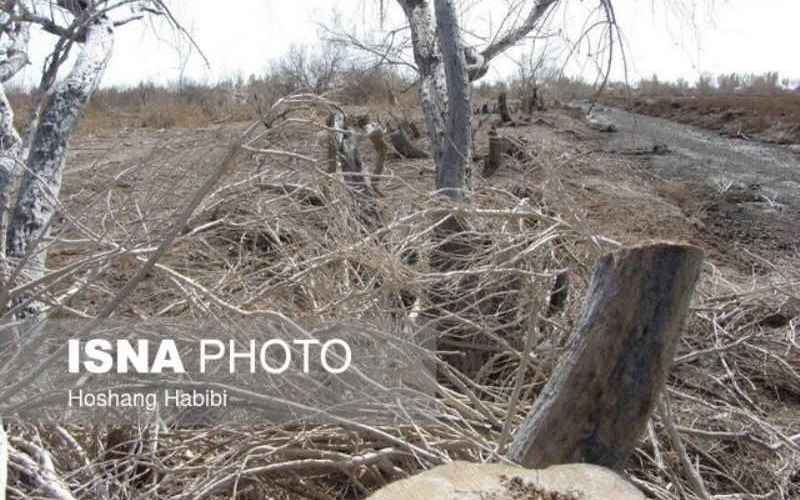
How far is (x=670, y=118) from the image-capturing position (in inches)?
819

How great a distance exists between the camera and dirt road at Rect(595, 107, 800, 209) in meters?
10.2

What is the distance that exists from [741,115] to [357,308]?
17411mm

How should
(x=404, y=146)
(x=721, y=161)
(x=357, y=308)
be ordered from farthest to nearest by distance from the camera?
(x=721, y=161), (x=404, y=146), (x=357, y=308)

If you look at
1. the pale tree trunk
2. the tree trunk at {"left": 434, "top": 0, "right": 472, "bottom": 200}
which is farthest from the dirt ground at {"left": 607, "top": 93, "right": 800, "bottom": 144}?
the pale tree trunk

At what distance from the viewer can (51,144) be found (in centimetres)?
353

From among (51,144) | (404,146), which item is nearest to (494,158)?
(404,146)

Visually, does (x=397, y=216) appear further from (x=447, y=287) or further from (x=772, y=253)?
(x=772, y=253)

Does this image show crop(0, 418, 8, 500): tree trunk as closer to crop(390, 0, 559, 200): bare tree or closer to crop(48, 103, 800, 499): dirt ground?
crop(48, 103, 800, 499): dirt ground

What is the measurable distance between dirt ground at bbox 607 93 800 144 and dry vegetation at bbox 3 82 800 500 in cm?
1060

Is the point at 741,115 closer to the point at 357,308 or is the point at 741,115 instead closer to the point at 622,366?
the point at 357,308

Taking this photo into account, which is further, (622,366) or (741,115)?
(741,115)

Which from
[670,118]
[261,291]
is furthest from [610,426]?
[670,118]

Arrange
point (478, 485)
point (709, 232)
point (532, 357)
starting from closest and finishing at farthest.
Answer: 1. point (478, 485)
2. point (532, 357)
3. point (709, 232)

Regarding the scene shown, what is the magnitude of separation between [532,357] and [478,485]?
1593mm
